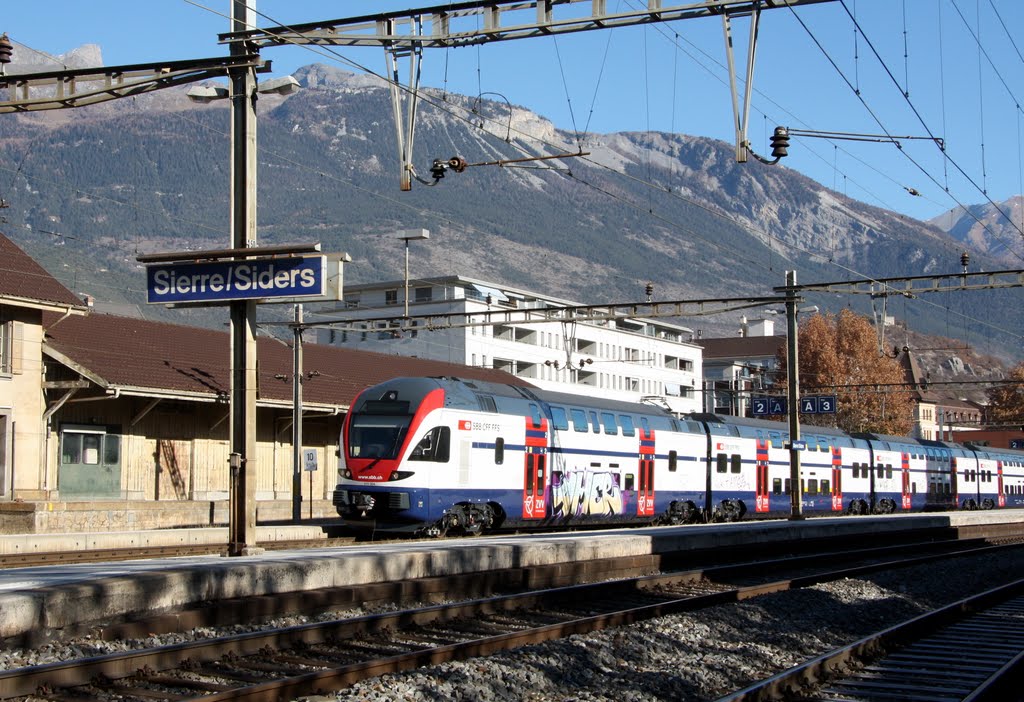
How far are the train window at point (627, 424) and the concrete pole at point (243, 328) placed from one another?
53.8 ft

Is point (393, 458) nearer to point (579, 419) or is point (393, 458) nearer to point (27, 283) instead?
point (579, 419)

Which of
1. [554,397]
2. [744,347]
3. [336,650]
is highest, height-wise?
[744,347]

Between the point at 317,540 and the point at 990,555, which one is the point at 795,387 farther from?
the point at 317,540

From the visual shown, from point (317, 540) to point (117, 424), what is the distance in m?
12.5

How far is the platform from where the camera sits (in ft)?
41.0

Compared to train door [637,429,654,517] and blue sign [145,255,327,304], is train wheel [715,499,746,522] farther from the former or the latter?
blue sign [145,255,327,304]

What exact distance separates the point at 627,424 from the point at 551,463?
4344 mm

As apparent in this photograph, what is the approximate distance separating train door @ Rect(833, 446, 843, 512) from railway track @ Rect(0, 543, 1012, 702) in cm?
3093

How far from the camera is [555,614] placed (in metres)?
16.8

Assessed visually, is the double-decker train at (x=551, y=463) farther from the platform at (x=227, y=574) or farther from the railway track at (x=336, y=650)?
the railway track at (x=336, y=650)

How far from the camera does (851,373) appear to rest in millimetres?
103688

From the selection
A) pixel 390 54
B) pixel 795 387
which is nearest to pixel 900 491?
pixel 795 387

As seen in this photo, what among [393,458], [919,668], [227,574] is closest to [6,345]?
[393,458]

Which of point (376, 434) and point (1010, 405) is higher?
point (1010, 405)
